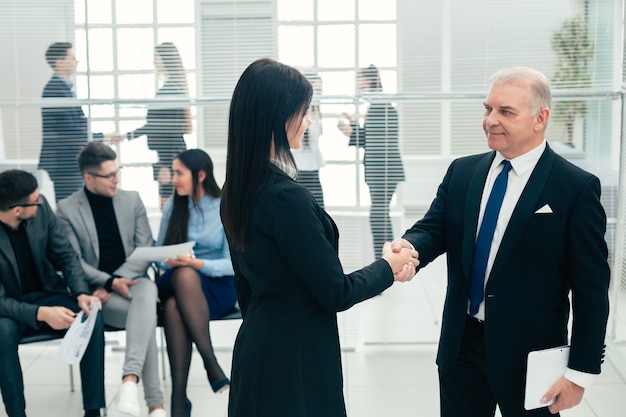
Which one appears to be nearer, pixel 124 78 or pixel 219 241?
pixel 219 241

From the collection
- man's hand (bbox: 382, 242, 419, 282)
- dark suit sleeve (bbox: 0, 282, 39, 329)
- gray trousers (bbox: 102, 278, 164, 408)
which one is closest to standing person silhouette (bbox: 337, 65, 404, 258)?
gray trousers (bbox: 102, 278, 164, 408)

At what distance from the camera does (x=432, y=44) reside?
191 inches

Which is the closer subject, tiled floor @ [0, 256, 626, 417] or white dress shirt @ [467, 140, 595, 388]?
white dress shirt @ [467, 140, 595, 388]

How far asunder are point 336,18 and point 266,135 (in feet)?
8.72

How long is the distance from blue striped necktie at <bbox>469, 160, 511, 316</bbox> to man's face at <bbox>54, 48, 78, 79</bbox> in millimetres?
2992

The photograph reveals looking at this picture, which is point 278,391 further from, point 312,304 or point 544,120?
point 544,120

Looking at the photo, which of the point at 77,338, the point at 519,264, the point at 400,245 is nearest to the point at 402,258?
the point at 400,245

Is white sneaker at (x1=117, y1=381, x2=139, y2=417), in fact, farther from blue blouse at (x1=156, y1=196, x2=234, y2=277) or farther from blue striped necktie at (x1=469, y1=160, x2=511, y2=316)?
blue striped necktie at (x1=469, y1=160, x2=511, y2=316)

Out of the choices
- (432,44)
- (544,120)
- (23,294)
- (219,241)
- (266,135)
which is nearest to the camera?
(266,135)

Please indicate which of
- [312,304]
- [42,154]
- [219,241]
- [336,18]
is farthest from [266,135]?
[42,154]

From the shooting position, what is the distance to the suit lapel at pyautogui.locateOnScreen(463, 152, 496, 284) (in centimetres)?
261

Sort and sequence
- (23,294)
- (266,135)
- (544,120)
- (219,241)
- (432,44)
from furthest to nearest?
(432,44)
(219,241)
(23,294)
(544,120)
(266,135)

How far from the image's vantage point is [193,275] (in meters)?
4.29

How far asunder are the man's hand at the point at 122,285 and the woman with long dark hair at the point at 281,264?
6.13 ft
